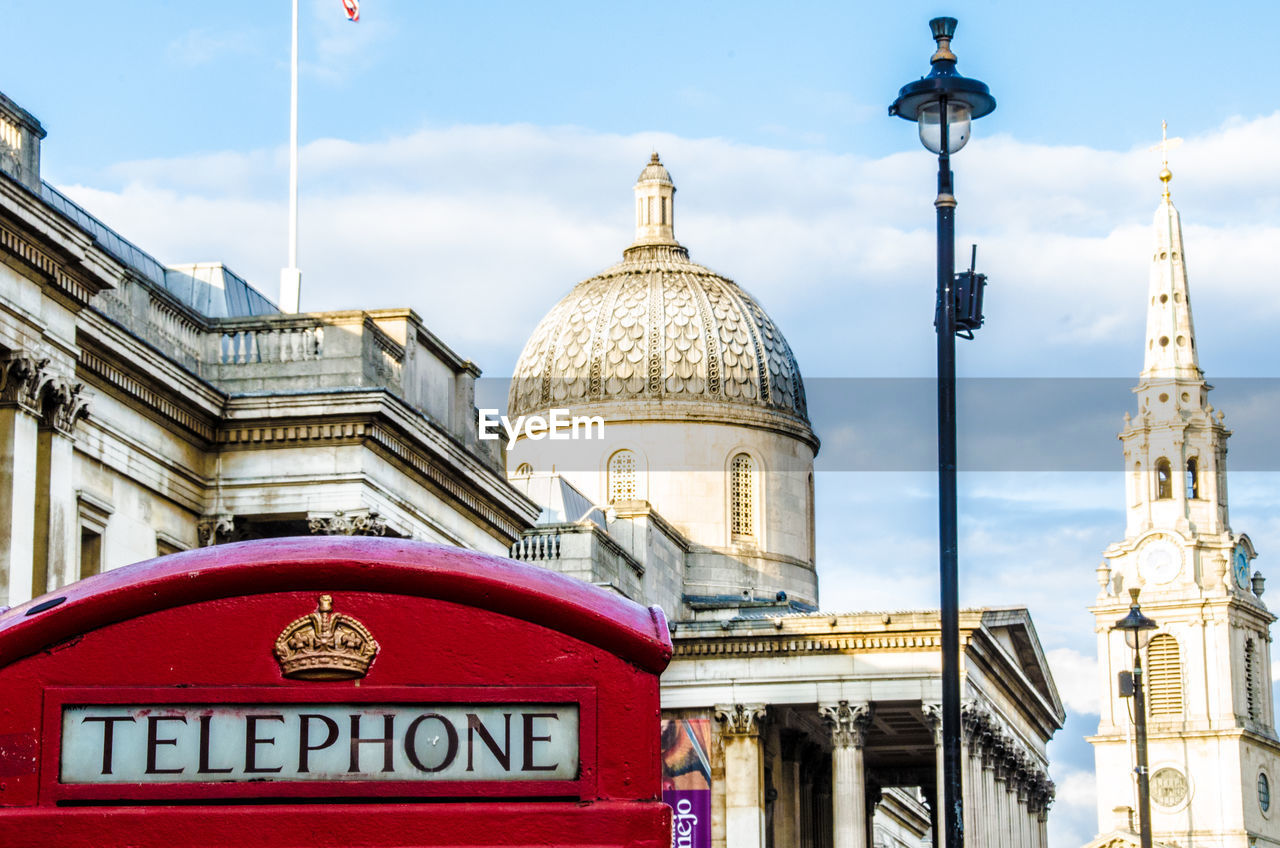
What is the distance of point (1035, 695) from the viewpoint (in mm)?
67750

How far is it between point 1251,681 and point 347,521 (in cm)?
12784

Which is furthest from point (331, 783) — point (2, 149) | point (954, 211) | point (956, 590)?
point (2, 149)

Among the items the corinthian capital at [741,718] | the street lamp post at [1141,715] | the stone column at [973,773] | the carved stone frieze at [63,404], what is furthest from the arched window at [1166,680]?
the carved stone frieze at [63,404]

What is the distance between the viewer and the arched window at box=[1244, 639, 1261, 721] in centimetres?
15088

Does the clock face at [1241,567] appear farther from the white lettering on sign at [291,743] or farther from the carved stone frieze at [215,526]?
the white lettering on sign at [291,743]

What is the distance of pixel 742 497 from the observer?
70750 millimetres

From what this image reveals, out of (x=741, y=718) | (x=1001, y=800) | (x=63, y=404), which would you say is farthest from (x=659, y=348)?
(x=63, y=404)

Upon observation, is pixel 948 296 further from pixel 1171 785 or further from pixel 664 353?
pixel 1171 785

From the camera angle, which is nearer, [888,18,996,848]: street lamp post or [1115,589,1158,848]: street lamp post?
[888,18,996,848]: street lamp post

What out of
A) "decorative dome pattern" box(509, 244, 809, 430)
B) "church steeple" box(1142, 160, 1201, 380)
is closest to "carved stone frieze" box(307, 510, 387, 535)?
"decorative dome pattern" box(509, 244, 809, 430)

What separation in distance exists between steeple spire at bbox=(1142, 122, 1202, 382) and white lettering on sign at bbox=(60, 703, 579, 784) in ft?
465

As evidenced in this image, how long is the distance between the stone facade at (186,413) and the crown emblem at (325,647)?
2006cm

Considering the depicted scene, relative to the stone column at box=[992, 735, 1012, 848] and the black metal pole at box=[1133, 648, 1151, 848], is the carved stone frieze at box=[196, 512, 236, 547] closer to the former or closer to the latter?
the black metal pole at box=[1133, 648, 1151, 848]

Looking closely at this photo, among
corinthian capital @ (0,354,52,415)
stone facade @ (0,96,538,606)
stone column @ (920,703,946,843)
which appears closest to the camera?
Result: corinthian capital @ (0,354,52,415)
